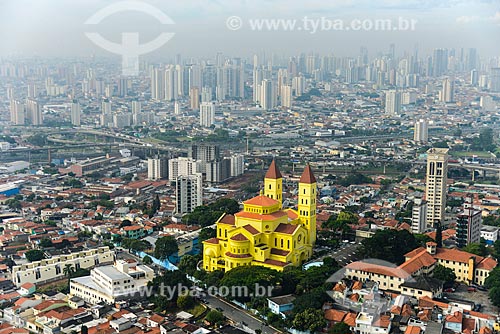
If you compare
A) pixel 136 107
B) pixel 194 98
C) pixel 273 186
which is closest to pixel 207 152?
pixel 273 186

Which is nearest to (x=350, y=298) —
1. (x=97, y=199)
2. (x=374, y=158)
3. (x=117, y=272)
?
(x=117, y=272)

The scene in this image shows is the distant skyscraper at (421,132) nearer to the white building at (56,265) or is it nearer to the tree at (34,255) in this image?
the white building at (56,265)

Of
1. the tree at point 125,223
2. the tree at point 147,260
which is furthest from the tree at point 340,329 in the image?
the tree at point 125,223

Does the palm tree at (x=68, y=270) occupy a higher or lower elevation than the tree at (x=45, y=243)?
lower

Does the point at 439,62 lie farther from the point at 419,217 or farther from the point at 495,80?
the point at 419,217

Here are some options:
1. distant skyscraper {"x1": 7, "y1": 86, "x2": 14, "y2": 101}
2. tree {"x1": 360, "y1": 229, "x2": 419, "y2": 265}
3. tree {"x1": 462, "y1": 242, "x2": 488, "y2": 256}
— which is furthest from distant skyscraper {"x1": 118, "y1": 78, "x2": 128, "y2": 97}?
tree {"x1": 462, "y1": 242, "x2": 488, "y2": 256}
